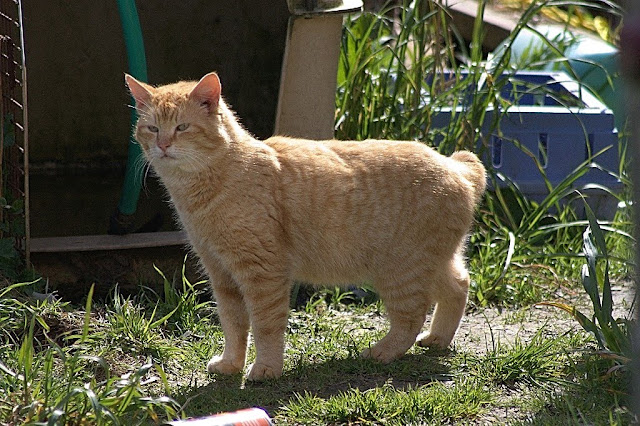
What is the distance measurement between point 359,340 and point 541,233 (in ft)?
4.68

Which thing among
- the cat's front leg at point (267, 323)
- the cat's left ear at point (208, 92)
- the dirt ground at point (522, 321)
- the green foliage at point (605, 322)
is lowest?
the dirt ground at point (522, 321)

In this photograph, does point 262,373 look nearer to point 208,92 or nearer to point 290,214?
point 290,214

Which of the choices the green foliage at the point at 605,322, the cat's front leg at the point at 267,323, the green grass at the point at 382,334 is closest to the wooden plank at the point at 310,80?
the green grass at the point at 382,334

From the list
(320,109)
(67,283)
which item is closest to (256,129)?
(320,109)

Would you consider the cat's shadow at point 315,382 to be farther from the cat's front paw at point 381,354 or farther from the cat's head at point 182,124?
the cat's head at point 182,124

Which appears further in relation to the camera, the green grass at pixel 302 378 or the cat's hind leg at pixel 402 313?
the cat's hind leg at pixel 402 313

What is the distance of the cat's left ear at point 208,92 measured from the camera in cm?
322

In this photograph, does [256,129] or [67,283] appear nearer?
[67,283]

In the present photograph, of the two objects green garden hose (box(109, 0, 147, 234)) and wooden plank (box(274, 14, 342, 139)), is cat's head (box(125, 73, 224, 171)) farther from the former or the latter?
wooden plank (box(274, 14, 342, 139))

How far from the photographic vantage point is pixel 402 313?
3451mm

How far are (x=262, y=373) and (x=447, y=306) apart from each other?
93 centimetres

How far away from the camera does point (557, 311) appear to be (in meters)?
4.25

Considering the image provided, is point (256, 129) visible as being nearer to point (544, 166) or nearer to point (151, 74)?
point (151, 74)

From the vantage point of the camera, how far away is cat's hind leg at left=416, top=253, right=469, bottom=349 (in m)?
3.63
